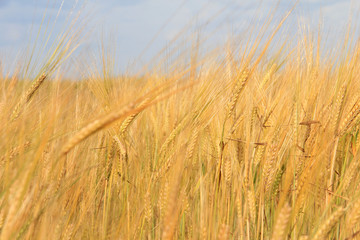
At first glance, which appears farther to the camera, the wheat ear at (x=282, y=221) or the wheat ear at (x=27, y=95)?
the wheat ear at (x=27, y=95)

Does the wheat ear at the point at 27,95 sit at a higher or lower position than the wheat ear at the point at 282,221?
higher

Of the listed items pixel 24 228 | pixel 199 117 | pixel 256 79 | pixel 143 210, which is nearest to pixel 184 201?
pixel 143 210

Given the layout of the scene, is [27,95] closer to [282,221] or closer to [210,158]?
[210,158]

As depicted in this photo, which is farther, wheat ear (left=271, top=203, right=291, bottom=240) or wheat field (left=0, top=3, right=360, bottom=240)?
wheat field (left=0, top=3, right=360, bottom=240)

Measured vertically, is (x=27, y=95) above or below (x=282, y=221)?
above

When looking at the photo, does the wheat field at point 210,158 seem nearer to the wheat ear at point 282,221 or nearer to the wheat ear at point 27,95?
the wheat ear at point 27,95

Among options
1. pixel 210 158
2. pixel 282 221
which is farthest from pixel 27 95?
pixel 282 221

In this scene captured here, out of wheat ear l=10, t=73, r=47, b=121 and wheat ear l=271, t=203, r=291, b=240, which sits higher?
wheat ear l=10, t=73, r=47, b=121

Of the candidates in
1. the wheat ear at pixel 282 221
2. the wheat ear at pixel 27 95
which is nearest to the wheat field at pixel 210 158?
the wheat ear at pixel 27 95

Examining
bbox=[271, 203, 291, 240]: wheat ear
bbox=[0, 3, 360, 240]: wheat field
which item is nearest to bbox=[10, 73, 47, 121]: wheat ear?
bbox=[0, 3, 360, 240]: wheat field

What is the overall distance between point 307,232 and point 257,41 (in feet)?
2.46

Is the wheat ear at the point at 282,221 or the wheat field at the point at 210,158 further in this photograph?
the wheat field at the point at 210,158

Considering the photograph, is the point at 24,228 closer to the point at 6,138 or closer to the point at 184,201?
the point at 6,138

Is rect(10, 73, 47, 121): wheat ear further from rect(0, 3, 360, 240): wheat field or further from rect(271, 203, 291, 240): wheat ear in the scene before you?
rect(271, 203, 291, 240): wheat ear
